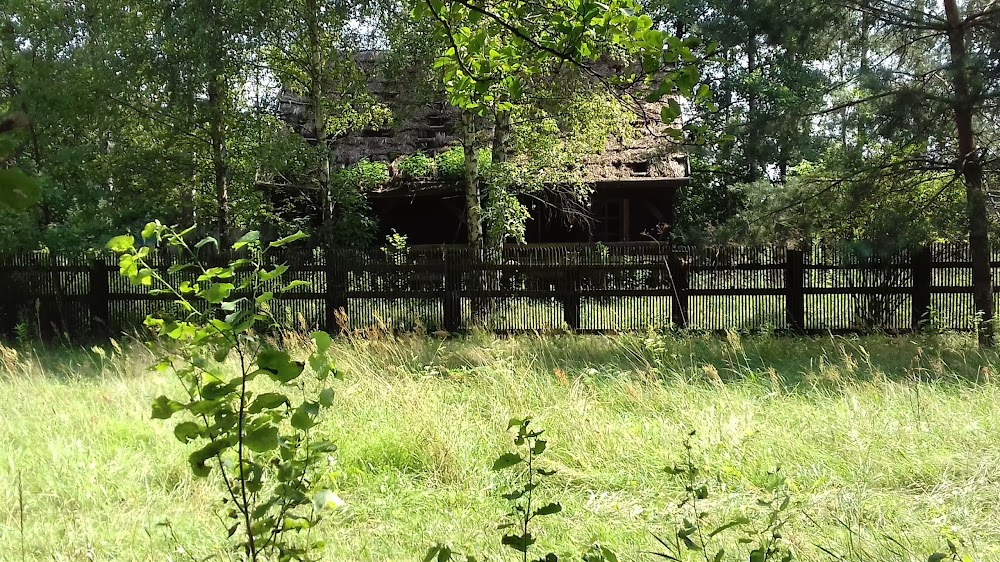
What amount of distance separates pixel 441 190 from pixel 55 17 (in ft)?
25.4

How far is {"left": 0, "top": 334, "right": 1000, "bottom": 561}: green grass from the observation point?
11.2ft

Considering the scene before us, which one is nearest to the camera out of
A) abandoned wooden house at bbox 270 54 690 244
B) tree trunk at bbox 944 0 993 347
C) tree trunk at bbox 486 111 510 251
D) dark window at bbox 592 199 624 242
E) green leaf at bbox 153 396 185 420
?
green leaf at bbox 153 396 185 420

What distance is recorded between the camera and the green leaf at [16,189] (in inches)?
34.8

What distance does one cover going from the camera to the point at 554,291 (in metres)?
10.6

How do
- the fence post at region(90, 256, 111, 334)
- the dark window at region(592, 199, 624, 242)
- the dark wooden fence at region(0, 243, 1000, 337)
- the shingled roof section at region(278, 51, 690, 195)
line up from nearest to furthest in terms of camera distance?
the dark wooden fence at region(0, 243, 1000, 337) → the fence post at region(90, 256, 111, 334) → the shingled roof section at region(278, 51, 690, 195) → the dark window at region(592, 199, 624, 242)

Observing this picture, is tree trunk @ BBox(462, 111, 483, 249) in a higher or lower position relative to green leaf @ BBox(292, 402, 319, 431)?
higher

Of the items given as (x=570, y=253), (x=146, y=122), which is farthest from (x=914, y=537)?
(x=146, y=122)

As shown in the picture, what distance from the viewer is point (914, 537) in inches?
129

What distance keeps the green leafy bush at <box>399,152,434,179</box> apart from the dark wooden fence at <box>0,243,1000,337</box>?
5.88 meters

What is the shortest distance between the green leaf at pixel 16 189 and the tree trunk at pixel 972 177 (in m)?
9.14

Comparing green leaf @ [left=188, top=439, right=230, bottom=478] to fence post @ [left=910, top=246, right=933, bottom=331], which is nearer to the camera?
green leaf @ [left=188, top=439, right=230, bottom=478]

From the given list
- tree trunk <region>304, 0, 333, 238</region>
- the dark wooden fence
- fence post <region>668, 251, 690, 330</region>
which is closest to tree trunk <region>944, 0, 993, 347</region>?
the dark wooden fence

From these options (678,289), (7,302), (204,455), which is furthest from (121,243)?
(7,302)

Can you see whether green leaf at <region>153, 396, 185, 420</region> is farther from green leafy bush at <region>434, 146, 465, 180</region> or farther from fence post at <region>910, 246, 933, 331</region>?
green leafy bush at <region>434, 146, 465, 180</region>
